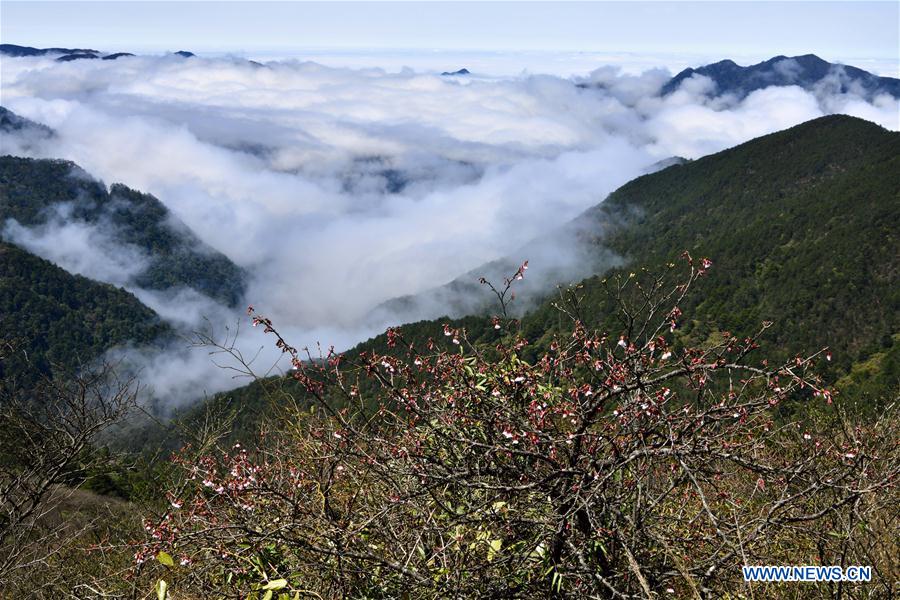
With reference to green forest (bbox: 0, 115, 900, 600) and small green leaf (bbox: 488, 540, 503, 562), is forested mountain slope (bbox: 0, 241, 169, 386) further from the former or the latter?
small green leaf (bbox: 488, 540, 503, 562)

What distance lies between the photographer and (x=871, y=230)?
92.3m

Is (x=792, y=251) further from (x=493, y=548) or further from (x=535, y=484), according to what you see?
(x=493, y=548)

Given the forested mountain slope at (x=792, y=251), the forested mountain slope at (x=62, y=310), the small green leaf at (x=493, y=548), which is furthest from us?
the forested mountain slope at (x=62, y=310)

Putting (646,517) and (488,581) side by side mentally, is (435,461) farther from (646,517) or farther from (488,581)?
(646,517)

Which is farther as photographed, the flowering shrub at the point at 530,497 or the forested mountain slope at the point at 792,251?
the forested mountain slope at the point at 792,251

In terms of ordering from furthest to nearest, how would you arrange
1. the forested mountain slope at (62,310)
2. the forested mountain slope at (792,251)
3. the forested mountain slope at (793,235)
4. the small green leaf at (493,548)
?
the forested mountain slope at (62,310), the forested mountain slope at (793,235), the forested mountain slope at (792,251), the small green leaf at (493,548)

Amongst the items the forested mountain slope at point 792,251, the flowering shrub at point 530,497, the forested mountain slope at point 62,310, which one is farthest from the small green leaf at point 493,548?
the forested mountain slope at point 62,310

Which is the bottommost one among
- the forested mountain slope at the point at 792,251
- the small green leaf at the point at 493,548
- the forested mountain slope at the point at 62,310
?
the forested mountain slope at the point at 62,310

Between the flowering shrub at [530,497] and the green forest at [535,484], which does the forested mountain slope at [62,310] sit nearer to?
the green forest at [535,484]

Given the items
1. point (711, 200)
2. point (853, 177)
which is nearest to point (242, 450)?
point (853, 177)

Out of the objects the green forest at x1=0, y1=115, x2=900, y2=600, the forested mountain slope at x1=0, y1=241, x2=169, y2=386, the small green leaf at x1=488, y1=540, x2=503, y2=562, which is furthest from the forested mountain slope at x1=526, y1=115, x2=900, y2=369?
the forested mountain slope at x1=0, y1=241, x2=169, y2=386

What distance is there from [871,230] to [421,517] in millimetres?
106418

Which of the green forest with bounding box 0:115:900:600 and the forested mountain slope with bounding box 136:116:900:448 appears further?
the forested mountain slope with bounding box 136:116:900:448

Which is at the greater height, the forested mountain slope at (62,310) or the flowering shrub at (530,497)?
the flowering shrub at (530,497)
